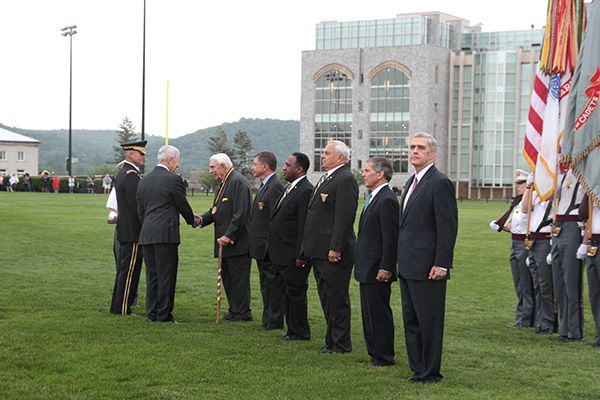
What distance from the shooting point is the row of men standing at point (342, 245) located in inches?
256

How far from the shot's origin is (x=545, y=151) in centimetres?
995

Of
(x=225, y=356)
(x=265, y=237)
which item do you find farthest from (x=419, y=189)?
(x=265, y=237)

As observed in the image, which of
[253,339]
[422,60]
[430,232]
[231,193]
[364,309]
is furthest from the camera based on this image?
[422,60]

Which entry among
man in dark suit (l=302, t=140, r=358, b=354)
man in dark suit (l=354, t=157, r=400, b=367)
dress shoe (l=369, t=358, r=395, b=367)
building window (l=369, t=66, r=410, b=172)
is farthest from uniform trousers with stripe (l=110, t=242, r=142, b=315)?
building window (l=369, t=66, r=410, b=172)

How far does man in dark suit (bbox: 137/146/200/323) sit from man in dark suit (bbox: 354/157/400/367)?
2895 mm

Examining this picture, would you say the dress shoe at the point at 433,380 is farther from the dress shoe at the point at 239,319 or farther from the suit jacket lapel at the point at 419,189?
the dress shoe at the point at 239,319

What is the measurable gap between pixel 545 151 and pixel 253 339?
468cm

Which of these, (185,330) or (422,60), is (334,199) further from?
(422,60)

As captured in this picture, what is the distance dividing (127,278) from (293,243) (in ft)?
8.19

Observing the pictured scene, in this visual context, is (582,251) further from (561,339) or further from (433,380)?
(433,380)

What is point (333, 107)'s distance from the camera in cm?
9206

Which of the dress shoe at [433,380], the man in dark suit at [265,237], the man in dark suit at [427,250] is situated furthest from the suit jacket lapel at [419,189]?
the man in dark suit at [265,237]

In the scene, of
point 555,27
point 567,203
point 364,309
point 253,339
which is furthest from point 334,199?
point 555,27

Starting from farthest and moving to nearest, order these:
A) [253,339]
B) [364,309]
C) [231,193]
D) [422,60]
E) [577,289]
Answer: [422,60]
[231,193]
[577,289]
[253,339]
[364,309]
